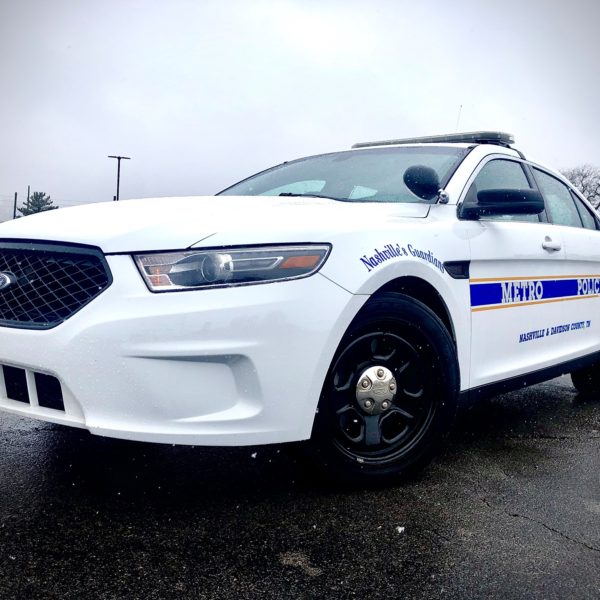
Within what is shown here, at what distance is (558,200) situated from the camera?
→ 4023 mm

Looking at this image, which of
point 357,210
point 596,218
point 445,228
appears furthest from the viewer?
point 596,218

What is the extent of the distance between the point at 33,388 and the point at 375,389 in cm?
124

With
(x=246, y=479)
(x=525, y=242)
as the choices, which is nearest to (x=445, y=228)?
(x=525, y=242)

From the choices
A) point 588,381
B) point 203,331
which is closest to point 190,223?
point 203,331

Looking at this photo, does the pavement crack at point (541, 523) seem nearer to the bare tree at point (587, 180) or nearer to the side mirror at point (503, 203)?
the side mirror at point (503, 203)

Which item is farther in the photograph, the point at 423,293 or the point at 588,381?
the point at 588,381

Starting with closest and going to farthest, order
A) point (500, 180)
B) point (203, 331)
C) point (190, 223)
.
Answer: point (203, 331)
point (190, 223)
point (500, 180)

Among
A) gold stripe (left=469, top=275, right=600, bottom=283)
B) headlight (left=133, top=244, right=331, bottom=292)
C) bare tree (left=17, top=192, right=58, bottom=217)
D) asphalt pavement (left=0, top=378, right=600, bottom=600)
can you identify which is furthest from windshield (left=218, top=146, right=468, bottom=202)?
bare tree (left=17, top=192, right=58, bottom=217)

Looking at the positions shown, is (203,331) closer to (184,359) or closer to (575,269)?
(184,359)

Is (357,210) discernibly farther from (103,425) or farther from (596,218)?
(596,218)

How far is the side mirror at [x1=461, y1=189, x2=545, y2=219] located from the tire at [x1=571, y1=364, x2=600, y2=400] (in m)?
2.15

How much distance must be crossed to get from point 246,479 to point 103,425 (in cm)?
77

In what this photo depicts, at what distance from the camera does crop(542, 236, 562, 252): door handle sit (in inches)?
137

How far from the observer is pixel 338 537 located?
2.18 metres
